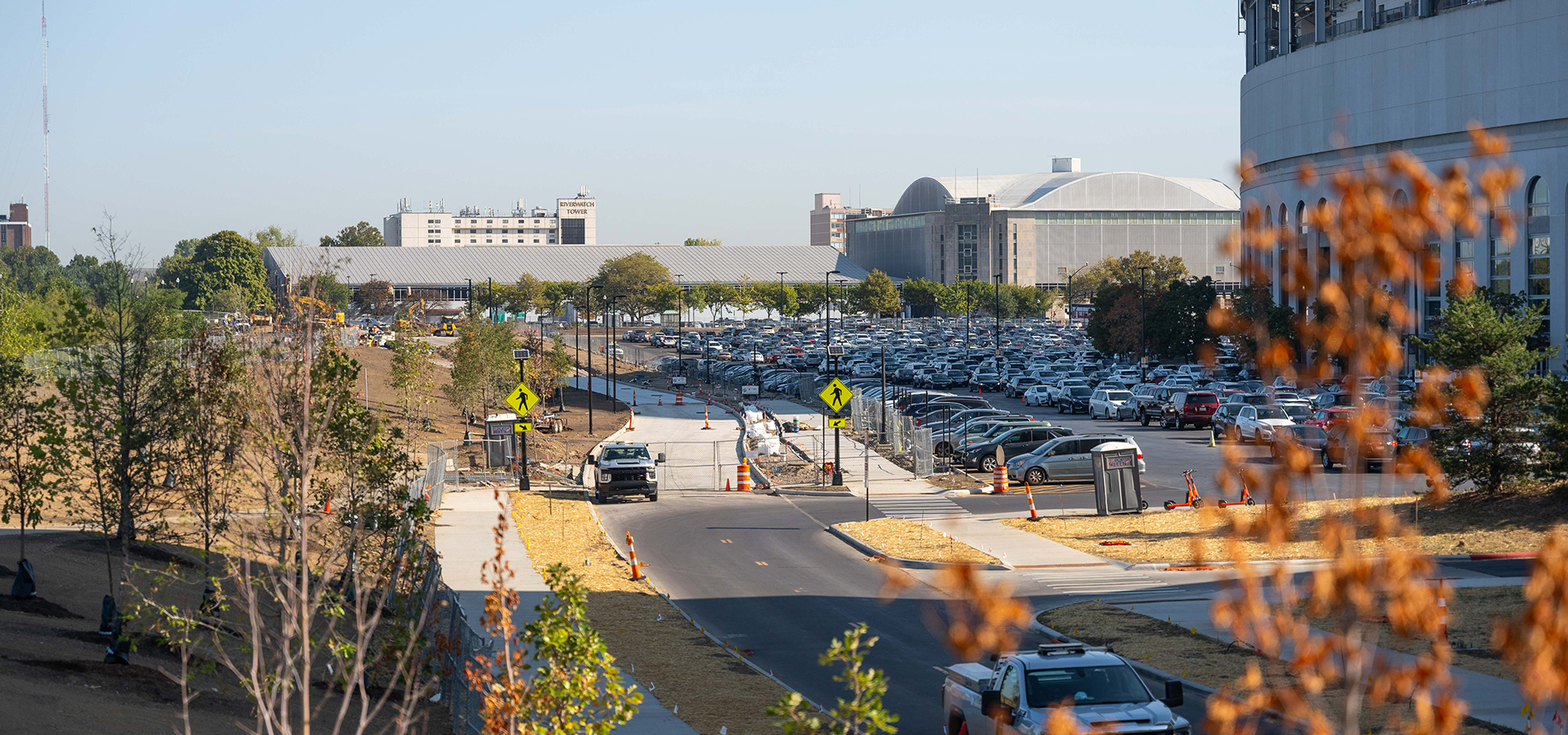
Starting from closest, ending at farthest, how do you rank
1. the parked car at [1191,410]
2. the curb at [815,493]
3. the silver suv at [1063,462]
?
1. the curb at [815,493]
2. the silver suv at [1063,462]
3. the parked car at [1191,410]

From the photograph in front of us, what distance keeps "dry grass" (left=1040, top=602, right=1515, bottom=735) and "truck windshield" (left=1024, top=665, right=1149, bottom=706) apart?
2665 mm

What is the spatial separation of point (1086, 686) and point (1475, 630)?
8.32 meters

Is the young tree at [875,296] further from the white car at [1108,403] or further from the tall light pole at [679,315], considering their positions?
the white car at [1108,403]

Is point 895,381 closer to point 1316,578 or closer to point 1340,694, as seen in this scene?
point 1340,694

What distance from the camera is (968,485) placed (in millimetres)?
37625

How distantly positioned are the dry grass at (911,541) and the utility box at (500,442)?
15.5m

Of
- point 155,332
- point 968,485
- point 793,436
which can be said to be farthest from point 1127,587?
point 793,436

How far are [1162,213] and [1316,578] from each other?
200 m

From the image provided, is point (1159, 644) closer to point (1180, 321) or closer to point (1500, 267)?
point (1500, 267)

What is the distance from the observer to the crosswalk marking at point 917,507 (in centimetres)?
3262

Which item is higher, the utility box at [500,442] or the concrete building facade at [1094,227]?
the concrete building facade at [1094,227]

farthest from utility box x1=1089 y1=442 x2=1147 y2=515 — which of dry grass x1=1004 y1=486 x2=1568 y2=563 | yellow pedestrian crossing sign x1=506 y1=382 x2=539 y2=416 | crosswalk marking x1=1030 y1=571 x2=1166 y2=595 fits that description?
yellow pedestrian crossing sign x1=506 y1=382 x2=539 y2=416

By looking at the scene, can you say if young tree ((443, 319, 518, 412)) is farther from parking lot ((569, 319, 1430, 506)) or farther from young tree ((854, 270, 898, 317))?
young tree ((854, 270, 898, 317))

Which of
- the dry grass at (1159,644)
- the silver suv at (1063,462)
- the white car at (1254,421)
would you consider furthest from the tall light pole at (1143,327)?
the dry grass at (1159,644)
